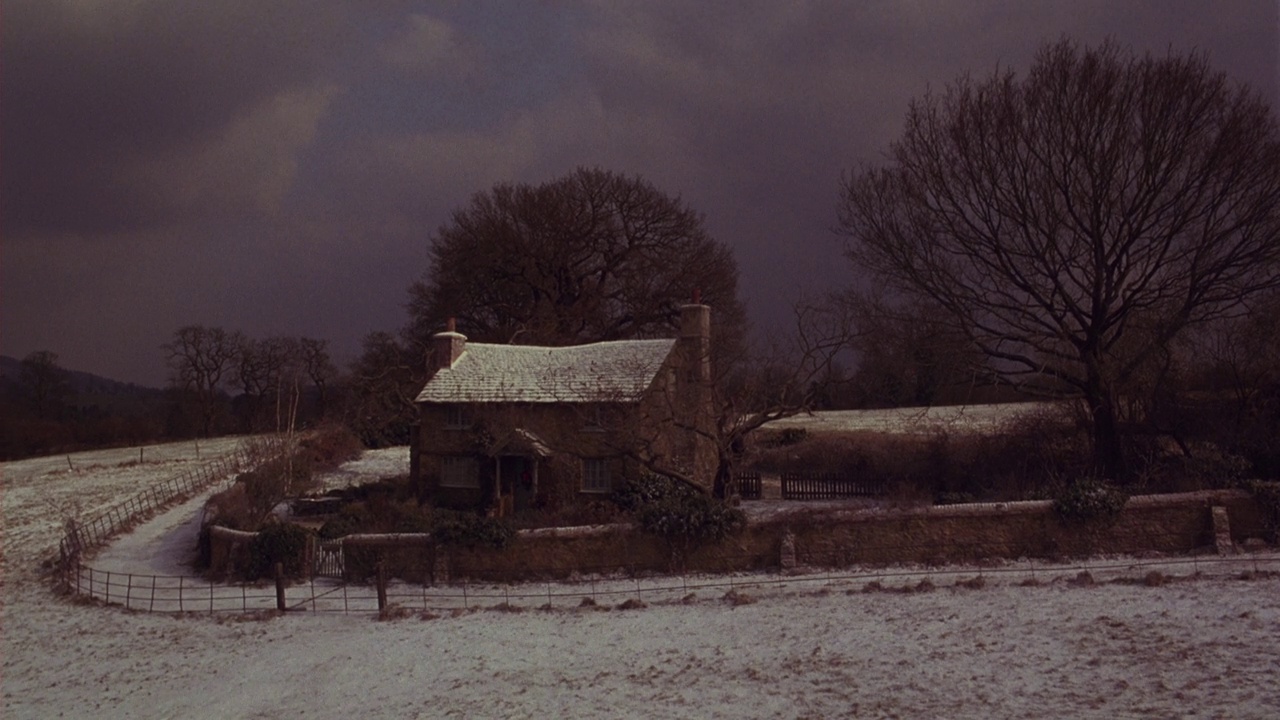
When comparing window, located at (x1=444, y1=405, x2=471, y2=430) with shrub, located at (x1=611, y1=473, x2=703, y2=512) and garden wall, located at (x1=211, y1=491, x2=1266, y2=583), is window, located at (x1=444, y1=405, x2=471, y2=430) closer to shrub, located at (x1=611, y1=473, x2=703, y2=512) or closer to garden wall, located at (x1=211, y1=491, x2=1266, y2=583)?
shrub, located at (x1=611, y1=473, x2=703, y2=512)

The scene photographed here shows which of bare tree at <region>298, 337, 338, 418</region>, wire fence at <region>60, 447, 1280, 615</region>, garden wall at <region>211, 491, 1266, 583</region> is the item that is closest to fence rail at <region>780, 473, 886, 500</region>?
garden wall at <region>211, 491, 1266, 583</region>

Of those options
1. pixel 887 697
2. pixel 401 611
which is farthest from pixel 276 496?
pixel 887 697

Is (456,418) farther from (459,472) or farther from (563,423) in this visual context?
(563,423)

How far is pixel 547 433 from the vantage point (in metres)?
29.6

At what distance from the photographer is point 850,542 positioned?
21703 millimetres

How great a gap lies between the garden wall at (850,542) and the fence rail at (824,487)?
28.2 ft

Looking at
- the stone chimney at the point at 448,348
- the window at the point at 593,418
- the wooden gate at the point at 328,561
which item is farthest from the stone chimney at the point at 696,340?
the wooden gate at the point at 328,561

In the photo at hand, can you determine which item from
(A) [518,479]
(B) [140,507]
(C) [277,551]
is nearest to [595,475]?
(A) [518,479]

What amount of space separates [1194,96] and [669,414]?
1939 cm

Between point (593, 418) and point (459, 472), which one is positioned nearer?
point (593, 418)

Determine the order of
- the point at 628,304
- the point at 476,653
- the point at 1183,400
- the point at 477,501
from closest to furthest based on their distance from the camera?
the point at 476,653 < the point at 1183,400 < the point at 477,501 < the point at 628,304

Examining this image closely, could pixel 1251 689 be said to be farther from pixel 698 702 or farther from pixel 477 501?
pixel 477 501

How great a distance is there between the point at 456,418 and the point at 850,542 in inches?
609

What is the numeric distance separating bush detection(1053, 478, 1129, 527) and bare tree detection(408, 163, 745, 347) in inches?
1217
